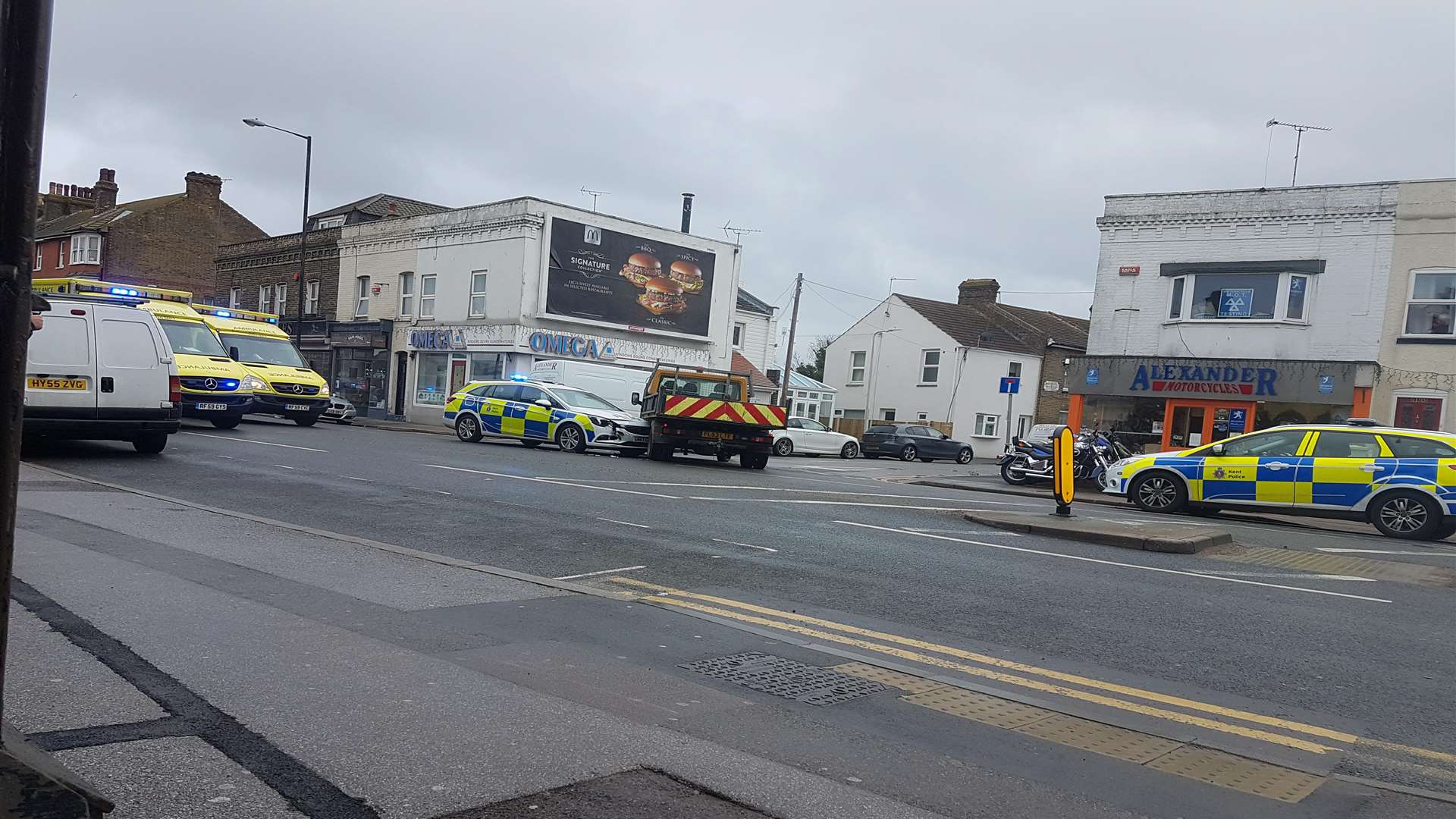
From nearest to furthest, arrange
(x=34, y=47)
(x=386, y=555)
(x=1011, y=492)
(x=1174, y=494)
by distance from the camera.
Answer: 1. (x=34, y=47)
2. (x=386, y=555)
3. (x=1174, y=494)
4. (x=1011, y=492)

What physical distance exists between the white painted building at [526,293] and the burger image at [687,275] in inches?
1.6

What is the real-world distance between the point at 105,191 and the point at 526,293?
1469 inches

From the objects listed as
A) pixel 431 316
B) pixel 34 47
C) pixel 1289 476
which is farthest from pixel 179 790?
pixel 431 316

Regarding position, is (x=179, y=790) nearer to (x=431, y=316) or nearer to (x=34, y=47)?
(x=34, y=47)

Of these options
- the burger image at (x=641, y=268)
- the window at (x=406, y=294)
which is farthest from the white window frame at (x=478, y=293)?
the burger image at (x=641, y=268)

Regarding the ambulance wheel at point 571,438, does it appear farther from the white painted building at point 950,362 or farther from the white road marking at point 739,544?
the white painted building at point 950,362

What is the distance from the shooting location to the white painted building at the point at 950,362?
4566 cm

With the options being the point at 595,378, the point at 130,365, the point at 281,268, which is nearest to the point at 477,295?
the point at 595,378

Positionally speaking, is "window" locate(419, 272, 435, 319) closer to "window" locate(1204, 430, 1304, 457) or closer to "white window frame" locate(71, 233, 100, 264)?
"white window frame" locate(71, 233, 100, 264)

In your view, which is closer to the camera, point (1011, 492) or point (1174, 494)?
point (1174, 494)

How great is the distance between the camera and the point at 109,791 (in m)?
3.37

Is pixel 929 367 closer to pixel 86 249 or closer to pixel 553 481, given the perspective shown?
pixel 553 481

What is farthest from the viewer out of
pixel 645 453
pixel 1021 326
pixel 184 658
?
pixel 1021 326

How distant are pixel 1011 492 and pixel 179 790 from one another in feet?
59.6
